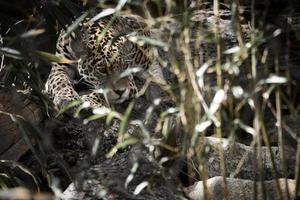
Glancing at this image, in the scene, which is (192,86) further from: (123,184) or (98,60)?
(98,60)

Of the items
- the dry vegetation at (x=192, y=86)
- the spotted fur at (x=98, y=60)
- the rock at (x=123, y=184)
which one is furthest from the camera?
the spotted fur at (x=98, y=60)

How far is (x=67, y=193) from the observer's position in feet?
9.44

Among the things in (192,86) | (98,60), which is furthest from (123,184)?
(98,60)

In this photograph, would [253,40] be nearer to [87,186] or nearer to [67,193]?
[87,186]

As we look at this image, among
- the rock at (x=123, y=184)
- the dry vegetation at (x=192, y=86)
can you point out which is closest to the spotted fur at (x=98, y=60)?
the dry vegetation at (x=192, y=86)

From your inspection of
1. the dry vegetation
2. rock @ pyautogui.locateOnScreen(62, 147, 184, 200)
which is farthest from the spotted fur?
rock @ pyautogui.locateOnScreen(62, 147, 184, 200)

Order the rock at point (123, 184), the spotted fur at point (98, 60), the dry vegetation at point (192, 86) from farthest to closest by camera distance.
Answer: the spotted fur at point (98, 60)
the rock at point (123, 184)
the dry vegetation at point (192, 86)

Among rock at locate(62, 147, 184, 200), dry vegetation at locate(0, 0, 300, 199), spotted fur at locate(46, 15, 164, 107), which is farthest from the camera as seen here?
spotted fur at locate(46, 15, 164, 107)

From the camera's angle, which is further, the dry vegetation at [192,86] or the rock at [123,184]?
the rock at [123,184]

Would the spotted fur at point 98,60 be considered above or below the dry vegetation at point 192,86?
below

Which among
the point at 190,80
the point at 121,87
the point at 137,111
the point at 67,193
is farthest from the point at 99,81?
the point at 190,80

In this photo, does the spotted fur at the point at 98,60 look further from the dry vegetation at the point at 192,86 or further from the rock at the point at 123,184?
the rock at the point at 123,184

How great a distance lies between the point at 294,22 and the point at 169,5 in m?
2.88

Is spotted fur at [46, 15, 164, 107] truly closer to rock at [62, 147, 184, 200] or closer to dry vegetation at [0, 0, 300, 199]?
dry vegetation at [0, 0, 300, 199]
